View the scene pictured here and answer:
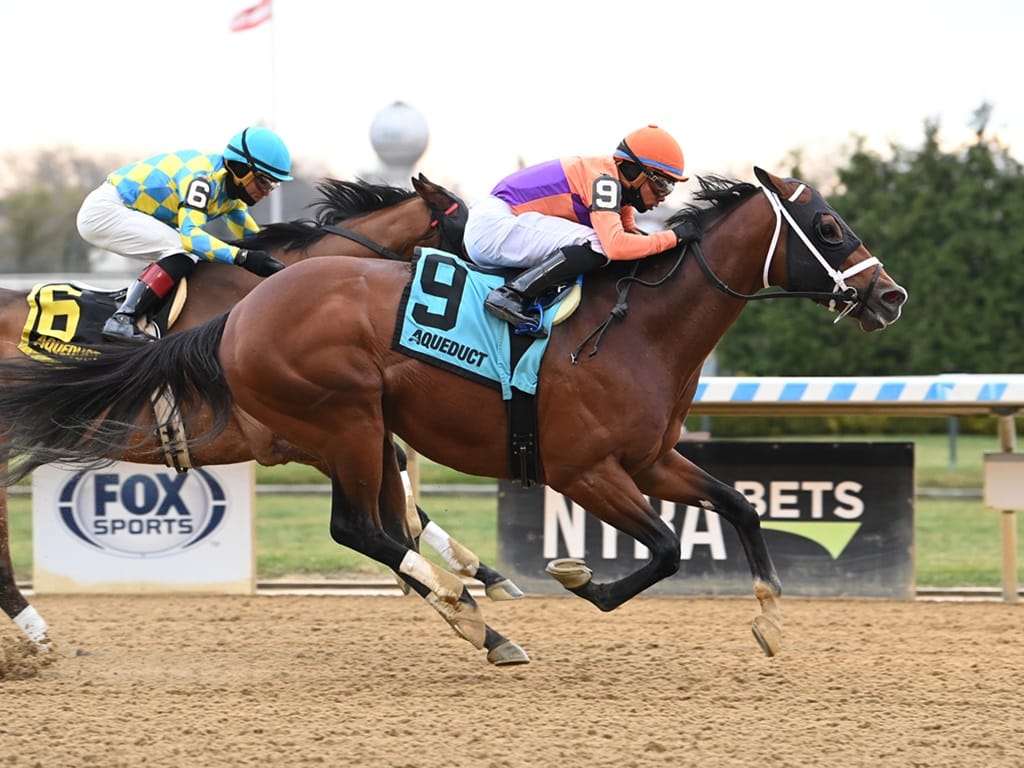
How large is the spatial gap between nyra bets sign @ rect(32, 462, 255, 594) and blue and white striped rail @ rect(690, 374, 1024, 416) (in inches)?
105

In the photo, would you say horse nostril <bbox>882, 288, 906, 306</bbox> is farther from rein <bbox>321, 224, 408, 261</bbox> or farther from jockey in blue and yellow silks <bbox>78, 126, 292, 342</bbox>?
jockey in blue and yellow silks <bbox>78, 126, 292, 342</bbox>

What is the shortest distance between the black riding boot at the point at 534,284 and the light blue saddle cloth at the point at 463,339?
61 millimetres

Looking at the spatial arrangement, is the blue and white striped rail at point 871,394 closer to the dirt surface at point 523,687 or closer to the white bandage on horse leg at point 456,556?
the dirt surface at point 523,687

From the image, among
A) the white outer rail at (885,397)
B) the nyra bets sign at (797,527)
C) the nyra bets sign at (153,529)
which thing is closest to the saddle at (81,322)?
the nyra bets sign at (153,529)

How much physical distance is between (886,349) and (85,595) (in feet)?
48.7

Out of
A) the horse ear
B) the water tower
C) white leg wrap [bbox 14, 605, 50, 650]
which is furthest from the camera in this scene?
the water tower

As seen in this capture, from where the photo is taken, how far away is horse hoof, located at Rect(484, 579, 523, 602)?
6086mm

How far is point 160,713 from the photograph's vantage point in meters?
4.59

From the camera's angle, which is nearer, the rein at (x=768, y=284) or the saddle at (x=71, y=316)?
the rein at (x=768, y=284)

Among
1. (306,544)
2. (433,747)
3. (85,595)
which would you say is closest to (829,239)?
(433,747)

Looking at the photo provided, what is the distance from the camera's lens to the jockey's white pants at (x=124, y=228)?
635cm

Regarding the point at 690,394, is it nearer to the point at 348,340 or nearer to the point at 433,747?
the point at 348,340

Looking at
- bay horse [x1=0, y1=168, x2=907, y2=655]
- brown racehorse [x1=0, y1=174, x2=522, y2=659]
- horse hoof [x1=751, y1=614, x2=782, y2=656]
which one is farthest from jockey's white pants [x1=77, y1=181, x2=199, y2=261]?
horse hoof [x1=751, y1=614, x2=782, y2=656]

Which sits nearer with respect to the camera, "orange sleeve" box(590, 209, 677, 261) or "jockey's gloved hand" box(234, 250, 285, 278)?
"orange sleeve" box(590, 209, 677, 261)
